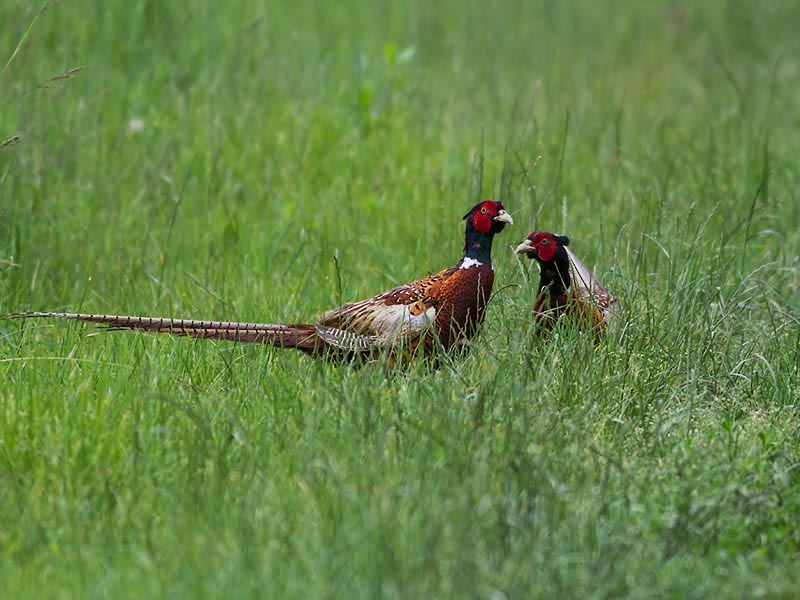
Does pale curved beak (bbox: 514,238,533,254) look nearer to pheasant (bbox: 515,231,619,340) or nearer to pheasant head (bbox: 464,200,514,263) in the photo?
pheasant (bbox: 515,231,619,340)

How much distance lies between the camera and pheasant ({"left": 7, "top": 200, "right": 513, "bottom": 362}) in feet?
16.6

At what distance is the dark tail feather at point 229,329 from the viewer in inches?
200

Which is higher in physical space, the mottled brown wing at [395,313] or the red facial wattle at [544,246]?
the red facial wattle at [544,246]

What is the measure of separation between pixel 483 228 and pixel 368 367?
0.95m

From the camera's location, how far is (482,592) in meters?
3.24

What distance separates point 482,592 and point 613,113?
6.07 meters

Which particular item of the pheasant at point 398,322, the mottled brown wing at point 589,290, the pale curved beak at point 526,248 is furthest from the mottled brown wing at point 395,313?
the mottled brown wing at point 589,290

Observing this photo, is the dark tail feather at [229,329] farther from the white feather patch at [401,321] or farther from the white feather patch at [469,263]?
the white feather patch at [469,263]

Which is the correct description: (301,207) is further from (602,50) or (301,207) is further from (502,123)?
(602,50)

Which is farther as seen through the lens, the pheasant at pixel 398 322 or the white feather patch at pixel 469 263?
the white feather patch at pixel 469 263

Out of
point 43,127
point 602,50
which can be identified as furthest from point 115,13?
point 602,50

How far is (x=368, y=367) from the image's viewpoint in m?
4.59

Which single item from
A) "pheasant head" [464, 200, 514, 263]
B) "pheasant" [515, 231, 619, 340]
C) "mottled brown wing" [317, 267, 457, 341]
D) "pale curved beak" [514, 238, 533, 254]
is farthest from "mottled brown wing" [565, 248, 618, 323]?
"mottled brown wing" [317, 267, 457, 341]

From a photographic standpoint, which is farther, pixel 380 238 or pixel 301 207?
pixel 301 207
